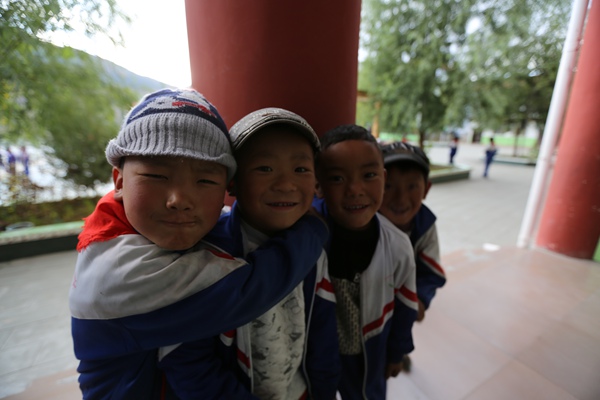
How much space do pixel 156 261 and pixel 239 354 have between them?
1.62 feet

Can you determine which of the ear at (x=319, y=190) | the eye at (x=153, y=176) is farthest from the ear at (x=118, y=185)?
the ear at (x=319, y=190)

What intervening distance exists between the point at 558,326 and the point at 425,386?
1420mm

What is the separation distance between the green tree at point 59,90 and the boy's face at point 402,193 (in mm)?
2390

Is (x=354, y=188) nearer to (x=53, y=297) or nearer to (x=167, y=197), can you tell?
(x=167, y=197)

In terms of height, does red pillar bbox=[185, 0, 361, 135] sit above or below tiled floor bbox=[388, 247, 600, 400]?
above

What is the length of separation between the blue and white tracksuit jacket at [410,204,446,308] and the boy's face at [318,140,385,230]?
0.59m

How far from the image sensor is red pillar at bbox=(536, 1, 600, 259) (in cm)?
299

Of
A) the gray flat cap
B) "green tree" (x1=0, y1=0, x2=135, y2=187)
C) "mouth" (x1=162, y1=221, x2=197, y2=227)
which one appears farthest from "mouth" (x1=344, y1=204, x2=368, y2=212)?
"green tree" (x1=0, y1=0, x2=135, y2=187)

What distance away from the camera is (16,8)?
5.54 feet

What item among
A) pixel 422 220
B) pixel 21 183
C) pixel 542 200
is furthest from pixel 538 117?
pixel 21 183

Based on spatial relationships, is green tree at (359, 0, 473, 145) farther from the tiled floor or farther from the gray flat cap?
the gray flat cap

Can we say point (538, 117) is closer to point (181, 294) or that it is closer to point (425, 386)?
point (425, 386)

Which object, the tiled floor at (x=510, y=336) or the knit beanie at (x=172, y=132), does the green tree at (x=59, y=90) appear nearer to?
the knit beanie at (x=172, y=132)

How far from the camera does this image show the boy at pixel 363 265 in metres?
1.12
